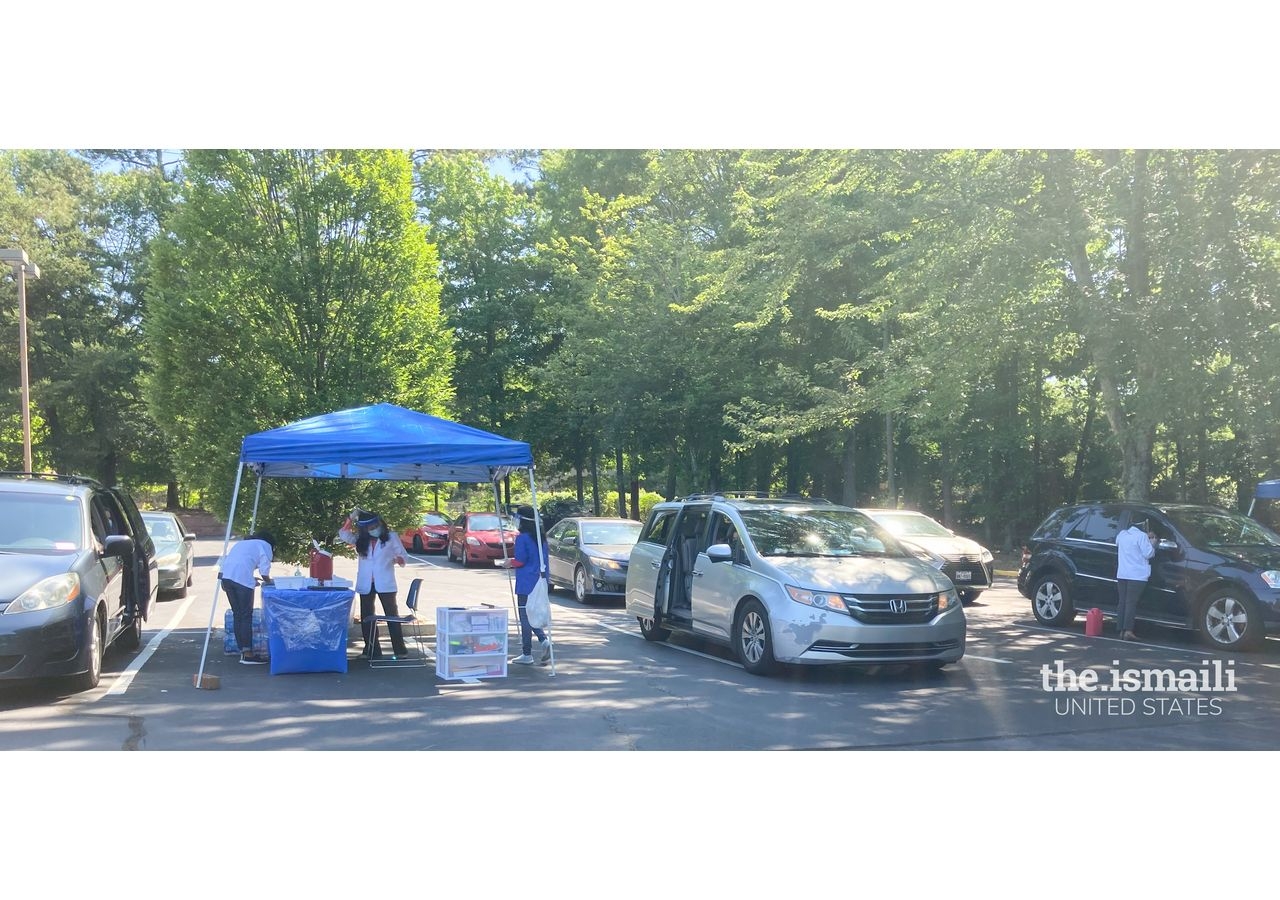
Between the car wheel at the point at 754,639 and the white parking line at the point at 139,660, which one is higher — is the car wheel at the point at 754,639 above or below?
above

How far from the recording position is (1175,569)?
1240 centimetres

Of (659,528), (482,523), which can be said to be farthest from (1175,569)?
(482,523)

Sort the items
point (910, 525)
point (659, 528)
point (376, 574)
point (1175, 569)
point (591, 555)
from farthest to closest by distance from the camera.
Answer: point (910, 525), point (591, 555), point (659, 528), point (1175, 569), point (376, 574)

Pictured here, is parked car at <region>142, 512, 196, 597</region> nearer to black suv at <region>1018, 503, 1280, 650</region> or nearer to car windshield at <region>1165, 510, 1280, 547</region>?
black suv at <region>1018, 503, 1280, 650</region>

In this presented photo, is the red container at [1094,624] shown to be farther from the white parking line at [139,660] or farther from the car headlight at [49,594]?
the car headlight at [49,594]

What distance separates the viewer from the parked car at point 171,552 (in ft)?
59.7

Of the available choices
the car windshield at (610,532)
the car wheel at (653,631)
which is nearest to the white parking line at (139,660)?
the car wheel at (653,631)

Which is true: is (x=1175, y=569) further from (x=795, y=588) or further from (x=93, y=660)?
(x=93, y=660)

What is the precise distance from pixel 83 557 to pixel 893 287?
12.8m

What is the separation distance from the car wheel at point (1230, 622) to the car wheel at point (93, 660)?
1181 centimetres

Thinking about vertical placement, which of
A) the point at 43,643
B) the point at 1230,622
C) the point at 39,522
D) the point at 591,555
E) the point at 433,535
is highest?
the point at 39,522

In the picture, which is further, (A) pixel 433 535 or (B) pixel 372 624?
(A) pixel 433 535

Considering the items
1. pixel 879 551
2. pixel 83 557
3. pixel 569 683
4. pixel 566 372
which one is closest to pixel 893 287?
pixel 879 551

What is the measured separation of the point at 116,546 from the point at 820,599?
267 inches
